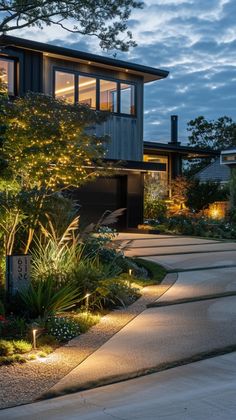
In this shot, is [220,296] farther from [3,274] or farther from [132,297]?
[3,274]

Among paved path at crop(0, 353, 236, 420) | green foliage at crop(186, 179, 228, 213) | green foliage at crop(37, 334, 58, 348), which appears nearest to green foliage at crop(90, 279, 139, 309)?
green foliage at crop(37, 334, 58, 348)

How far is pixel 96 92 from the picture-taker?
21953 mm

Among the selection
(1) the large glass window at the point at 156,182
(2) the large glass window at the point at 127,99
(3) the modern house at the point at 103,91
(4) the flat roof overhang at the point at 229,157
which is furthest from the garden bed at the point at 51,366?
(4) the flat roof overhang at the point at 229,157

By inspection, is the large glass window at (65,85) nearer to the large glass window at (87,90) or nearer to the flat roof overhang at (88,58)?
the large glass window at (87,90)

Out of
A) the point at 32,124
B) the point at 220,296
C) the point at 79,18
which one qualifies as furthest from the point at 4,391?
the point at 79,18

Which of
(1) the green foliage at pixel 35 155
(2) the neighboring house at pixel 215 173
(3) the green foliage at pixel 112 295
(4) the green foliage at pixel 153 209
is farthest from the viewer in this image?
(2) the neighboring house at pixel 215 173

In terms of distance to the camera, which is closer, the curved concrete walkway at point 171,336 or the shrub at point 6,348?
the curved concrete walkway at point 171,336

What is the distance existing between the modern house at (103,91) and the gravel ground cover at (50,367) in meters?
11.4

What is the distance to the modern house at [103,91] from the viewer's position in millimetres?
19844

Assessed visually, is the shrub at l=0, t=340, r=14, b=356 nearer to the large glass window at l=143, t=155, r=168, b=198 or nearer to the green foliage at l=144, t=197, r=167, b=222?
the green foliage at l=144, t=197, r=167, b=222

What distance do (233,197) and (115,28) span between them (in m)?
14.0

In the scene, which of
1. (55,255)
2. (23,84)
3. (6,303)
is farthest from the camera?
(23,84)

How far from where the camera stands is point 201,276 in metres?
12.2

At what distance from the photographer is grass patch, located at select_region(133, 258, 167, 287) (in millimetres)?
11195
